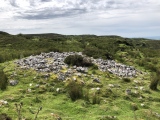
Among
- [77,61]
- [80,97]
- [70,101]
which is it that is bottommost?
[70,101]

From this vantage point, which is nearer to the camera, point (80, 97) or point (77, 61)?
point (80, 97)

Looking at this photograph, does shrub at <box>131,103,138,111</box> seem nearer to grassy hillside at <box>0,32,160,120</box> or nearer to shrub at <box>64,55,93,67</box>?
grassy hillside at <box>0,32,160,120</box>

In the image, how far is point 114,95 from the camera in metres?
11.4

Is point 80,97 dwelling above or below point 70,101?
above

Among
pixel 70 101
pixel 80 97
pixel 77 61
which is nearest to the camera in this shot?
pixel 70 101

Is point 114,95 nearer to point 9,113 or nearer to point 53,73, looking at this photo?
Result: point 53,73

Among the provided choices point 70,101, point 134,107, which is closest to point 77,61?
point 70,101

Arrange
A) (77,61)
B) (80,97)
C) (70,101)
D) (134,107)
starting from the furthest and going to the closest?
(77,61)
(80,97)
(70,101)
(134,107)

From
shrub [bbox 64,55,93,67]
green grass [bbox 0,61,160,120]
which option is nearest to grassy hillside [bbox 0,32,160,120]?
green grass [bbox 0,61,160,120]

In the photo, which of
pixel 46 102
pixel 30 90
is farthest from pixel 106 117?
pixel 30 90

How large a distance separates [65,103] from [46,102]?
32.7 inches

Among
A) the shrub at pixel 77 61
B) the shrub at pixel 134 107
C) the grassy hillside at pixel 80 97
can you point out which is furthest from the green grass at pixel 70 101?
the shrub at pixel 77 61

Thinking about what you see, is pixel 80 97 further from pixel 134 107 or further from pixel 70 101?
pixel 134 107

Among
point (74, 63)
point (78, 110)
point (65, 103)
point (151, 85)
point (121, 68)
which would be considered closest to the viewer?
point (78, 110)
